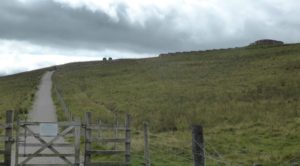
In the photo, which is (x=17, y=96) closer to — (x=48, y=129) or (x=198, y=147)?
(x=48, y=129)

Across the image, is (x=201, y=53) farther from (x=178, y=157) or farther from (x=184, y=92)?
(x=178, y=157)

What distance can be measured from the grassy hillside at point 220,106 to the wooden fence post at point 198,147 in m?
0.59

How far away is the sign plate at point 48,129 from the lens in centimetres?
1762

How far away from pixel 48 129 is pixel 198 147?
6.82 m

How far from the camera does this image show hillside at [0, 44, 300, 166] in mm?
21359

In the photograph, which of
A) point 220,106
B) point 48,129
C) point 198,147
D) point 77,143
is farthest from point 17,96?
point 198,147

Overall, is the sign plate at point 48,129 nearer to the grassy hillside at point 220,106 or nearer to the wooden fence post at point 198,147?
the grassy hillside at point 220,106

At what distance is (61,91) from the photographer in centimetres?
6900

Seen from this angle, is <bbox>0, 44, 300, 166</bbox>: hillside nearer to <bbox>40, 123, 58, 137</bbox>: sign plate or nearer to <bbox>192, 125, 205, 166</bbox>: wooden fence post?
<bbox>192, 125, 205, 166</bbox>: wooden fence post

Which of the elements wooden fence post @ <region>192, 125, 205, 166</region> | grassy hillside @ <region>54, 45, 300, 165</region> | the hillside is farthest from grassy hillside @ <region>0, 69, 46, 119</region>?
wooden fence post @ <region>192, 125, 205, 166</region>

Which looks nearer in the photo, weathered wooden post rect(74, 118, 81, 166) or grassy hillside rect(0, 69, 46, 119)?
weathered wooden post rect(74, 118, 81, 166)

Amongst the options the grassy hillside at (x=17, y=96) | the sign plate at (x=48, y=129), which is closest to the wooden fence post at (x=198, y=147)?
the sign plate at (x=48, y=129)

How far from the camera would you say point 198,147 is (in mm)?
12578

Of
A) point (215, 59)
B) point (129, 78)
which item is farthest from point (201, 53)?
point (129, 78)
